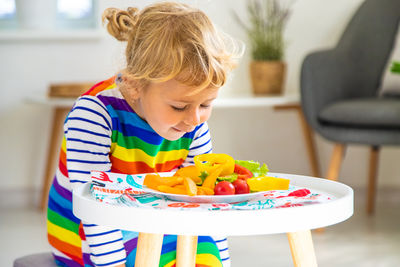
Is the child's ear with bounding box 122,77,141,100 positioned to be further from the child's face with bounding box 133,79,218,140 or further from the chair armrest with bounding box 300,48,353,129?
the chair armrest with bounding box 300,48,353,129

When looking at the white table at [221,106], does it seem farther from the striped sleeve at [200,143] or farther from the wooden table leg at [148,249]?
the wooden table leg at [148,249]

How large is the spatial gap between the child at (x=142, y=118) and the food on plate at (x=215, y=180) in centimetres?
9

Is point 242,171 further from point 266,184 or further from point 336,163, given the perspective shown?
point 336,163

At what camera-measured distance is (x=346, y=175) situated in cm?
296

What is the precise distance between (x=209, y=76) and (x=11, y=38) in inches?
77.2

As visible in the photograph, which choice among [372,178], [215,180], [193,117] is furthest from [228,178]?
[372,178]

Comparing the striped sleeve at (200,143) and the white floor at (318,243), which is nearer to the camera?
the striped sleeve at (200,143)

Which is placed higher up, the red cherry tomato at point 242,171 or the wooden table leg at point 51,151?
the red cherry tomato at point 242,171

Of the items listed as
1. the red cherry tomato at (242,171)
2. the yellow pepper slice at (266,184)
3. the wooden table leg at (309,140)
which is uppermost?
the yellow pepper slice at (266,184)

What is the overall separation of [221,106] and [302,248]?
1.57 m

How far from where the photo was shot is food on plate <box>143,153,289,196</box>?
34.4 inches

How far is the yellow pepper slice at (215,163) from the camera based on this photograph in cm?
94

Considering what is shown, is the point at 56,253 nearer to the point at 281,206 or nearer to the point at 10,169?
the point at 281,206

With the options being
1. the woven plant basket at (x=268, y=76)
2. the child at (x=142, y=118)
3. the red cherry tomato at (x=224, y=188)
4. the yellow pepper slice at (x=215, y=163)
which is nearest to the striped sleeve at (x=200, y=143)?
A: the child at (x=142, y=118)
